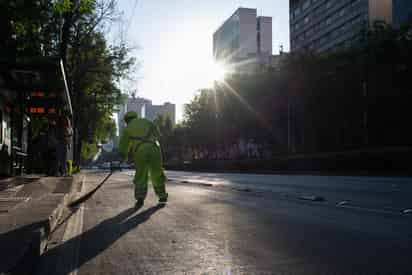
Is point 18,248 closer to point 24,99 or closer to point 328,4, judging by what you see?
point 24,99

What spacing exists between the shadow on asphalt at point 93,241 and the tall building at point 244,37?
14044 centimetres

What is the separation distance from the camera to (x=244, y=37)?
505ft

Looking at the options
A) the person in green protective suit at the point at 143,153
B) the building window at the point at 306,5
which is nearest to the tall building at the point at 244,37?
the building window at the point at 306,5

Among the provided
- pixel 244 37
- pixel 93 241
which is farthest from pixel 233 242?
pixel 244 37

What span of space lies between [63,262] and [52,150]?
831 inches

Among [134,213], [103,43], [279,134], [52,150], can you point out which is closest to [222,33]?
[279,134]

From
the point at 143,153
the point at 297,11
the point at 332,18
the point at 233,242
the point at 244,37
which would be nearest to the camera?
the point at 233,242

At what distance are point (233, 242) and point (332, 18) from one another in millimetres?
99310

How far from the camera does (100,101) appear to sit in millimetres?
42594

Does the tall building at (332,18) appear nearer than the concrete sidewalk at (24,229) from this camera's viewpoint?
No

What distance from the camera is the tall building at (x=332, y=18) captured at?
89.2 metres

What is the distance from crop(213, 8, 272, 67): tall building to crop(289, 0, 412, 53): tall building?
100ft

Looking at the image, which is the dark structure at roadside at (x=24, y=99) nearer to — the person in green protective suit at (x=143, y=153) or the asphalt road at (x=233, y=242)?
the person in green protective suit at (x=143, y=153)

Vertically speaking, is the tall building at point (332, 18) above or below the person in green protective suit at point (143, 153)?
above
